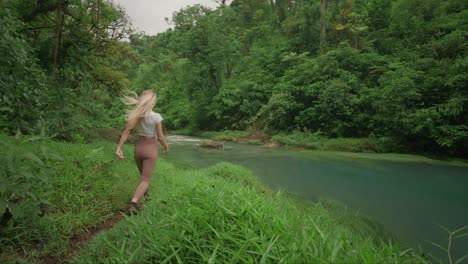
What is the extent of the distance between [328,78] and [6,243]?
21365 mm

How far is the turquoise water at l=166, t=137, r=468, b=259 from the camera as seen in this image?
5.54 meters

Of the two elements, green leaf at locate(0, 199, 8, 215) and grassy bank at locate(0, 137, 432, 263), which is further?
green leaf at locate(0, 199, 8, 215)

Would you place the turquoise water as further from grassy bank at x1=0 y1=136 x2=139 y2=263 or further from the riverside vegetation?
grassy bank at x1=0 y1=136 x2=139 y2=263

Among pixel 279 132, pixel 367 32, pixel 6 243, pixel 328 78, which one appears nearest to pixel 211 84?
pixel 279 132

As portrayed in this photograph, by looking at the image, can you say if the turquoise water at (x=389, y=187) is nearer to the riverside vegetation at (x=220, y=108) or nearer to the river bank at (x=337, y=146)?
the river bank at (x=337, y=146)

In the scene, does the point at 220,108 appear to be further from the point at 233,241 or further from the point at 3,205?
the point at 233,241

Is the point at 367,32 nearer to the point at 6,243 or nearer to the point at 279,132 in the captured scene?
the point at 279,132

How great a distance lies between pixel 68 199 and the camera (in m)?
3.67

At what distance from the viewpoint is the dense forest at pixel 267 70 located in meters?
5.99

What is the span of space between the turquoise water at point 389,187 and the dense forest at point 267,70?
420cm

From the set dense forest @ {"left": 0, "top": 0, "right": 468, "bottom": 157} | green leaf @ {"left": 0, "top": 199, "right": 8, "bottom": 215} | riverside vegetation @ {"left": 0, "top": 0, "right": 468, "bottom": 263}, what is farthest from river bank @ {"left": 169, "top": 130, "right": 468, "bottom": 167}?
green leaf @ {"left": 0, "top": 199, "right": 8, "bottom": 215}

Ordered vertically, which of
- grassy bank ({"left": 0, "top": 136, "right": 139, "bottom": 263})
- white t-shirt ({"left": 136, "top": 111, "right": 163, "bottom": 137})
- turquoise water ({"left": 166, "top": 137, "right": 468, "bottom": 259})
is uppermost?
white t-shirt ({"left": 136, "top": 111, "right": 163, "bottom": 137})

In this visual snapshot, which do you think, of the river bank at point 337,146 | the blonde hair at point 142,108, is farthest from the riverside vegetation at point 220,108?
the blonde hair at point 142,108

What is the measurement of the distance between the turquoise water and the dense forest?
13.8 feet
